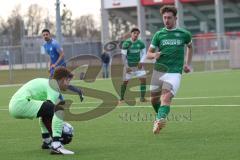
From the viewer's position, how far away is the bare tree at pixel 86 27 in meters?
113

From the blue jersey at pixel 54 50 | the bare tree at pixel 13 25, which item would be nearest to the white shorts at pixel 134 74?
the blue jersey at pixel 54 50

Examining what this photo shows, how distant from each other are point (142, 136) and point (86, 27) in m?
105

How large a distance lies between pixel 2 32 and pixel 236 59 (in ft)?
207

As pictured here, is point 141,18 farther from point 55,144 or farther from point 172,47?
point 55,144

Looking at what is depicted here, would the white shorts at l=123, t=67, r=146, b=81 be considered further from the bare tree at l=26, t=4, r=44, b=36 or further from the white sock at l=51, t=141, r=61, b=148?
the bare tree at l=26, t=4, r=44, b=36

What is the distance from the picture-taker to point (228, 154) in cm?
902

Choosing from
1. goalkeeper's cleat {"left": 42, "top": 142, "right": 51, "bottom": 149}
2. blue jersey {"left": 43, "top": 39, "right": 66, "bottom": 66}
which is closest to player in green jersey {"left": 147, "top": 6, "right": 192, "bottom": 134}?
goalkeeper's cleat {"left": 42, "top": 142, "right": 51, "bottom": 149}

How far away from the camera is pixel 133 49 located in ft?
67.7

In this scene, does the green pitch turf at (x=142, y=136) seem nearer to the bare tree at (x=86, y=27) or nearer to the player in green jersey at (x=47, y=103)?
the player in green jersey at (x=47, y=103)

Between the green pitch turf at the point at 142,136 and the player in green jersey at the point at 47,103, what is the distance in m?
0.35

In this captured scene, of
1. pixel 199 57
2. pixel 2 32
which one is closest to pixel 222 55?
pixel 199 57

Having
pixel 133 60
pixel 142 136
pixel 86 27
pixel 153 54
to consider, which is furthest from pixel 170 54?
pixel 86 27

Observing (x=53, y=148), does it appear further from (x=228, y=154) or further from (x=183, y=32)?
(x=183, y=32)

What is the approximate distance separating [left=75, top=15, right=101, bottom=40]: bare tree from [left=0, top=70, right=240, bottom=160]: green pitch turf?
96290 mm
